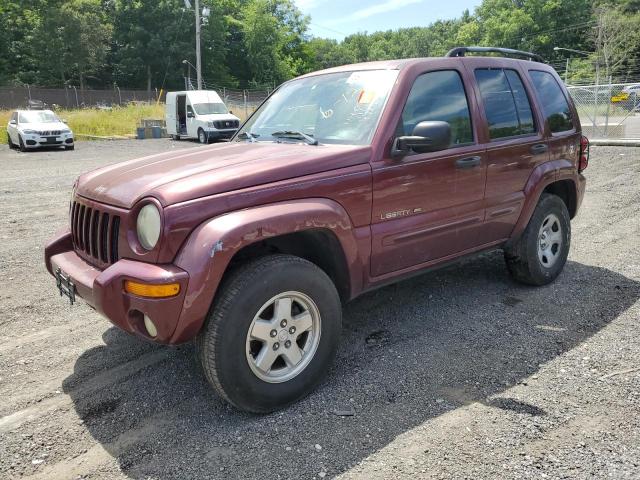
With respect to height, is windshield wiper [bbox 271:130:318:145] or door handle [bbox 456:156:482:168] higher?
windshield wiper [bbox 271:130:318:145]

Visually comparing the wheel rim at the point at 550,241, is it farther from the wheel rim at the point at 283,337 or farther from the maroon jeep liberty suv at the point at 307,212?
the wheel rim at the point at 283,337

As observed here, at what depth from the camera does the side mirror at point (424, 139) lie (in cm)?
331

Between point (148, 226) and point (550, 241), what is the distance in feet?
12.2

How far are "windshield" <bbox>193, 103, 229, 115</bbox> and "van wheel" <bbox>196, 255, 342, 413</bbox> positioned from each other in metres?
22.0

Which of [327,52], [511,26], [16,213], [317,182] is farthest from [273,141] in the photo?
[327,52]

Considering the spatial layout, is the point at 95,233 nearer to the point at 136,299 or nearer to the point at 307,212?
the point at 136,299

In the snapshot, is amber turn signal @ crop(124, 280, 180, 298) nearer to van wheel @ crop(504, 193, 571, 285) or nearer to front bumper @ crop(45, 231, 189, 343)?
front bumper @ crop(45, 231, 189, 343)

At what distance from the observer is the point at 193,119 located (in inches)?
937

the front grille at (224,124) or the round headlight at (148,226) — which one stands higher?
the front grille at (224,124)

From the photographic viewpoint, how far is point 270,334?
2.95 meters

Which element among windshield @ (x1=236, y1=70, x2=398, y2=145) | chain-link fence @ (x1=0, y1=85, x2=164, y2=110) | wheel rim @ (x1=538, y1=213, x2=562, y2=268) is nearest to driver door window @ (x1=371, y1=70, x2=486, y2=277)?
windshield @ (x1=236, y1=70, x2=398, y2=145)

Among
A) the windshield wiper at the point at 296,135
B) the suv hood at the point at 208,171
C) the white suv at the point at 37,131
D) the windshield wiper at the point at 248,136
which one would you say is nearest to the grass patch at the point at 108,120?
the white suv at the point at 37,131

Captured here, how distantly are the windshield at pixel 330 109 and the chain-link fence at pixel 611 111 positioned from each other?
53.7ft

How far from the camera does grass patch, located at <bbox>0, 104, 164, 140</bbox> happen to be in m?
27.8
